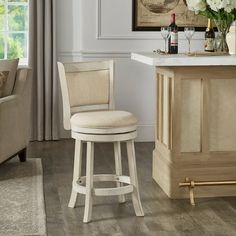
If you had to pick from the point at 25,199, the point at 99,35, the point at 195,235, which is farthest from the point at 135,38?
the point at 195,235

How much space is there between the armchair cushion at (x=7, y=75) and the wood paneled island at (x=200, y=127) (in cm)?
149

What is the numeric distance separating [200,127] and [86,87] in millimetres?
881

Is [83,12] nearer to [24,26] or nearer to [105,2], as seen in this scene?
[105,2]

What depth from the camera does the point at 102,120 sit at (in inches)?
154

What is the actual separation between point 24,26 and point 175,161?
133 inches

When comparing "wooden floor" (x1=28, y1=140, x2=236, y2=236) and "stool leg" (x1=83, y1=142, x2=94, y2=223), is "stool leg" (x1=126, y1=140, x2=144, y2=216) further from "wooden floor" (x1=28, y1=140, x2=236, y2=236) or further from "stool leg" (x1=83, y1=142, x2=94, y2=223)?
"stool leg" (x1=83, y1=142, x2=94, y2=223)

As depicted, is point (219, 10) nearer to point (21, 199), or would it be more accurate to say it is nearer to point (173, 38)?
point (173, 38)

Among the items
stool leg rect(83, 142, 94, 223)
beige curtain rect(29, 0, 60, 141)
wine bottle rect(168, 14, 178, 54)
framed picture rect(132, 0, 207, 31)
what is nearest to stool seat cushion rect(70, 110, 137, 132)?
stool leg rect(83, 142, 94, 223)

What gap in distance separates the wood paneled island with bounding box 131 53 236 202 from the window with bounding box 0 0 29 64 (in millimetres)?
2976

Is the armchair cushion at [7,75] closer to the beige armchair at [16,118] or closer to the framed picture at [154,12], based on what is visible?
the beige armchair at [16,118]

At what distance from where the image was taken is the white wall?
22.8ft

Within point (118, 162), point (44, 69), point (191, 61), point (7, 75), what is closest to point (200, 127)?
point (191, 61)

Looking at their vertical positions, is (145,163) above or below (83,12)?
below

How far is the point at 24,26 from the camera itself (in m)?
7.28
